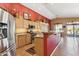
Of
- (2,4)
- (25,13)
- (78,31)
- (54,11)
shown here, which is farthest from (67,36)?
(2,4)

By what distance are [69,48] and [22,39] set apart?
1157 mm

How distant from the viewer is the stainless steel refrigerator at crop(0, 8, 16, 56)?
2941 millimetres

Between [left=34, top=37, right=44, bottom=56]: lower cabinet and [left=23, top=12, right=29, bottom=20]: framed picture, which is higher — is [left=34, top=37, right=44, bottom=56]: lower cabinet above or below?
below

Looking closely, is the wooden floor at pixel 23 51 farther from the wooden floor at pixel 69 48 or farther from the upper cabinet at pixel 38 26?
the wooden floor at pixel 69 48

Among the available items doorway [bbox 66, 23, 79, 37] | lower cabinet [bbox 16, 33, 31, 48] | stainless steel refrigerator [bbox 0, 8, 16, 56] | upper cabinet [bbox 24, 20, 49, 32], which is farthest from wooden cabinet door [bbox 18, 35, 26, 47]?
doorway [bbox 66, 23, 79, 37]

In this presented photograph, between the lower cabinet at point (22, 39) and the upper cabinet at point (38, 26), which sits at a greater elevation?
the upper cabinet at point (38, 26)

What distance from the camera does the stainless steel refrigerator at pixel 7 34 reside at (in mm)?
2941

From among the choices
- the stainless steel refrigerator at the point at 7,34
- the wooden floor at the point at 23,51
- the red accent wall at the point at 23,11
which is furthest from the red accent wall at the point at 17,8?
the wooden floor at the point at 23,51

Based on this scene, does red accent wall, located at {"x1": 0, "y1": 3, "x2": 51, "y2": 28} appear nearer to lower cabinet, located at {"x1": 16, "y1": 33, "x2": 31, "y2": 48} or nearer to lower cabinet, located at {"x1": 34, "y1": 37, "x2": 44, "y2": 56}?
lower cabinet, located at {"x1": 16, "y1": 33, "x2": 31, "y2": 48}

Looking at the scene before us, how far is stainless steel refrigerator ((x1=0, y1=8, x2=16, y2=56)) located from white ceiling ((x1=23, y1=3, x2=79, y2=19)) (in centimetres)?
53

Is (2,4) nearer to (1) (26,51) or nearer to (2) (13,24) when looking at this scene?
(2) (13,24)

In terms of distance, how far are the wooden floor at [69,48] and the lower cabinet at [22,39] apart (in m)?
0.73

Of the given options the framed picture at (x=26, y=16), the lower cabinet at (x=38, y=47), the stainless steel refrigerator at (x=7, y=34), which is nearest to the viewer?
the stainless steel refrigerator at (x=7, y=34)

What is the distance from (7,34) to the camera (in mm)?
3047
